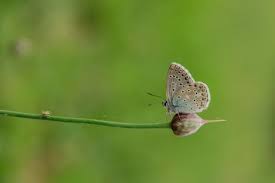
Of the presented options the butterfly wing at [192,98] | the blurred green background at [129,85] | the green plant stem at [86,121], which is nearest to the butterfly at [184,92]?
the butterfly wing at [192,98]

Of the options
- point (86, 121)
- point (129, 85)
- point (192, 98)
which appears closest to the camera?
point (86, 121)

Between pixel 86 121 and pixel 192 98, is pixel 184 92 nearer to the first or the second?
pixel 192 98

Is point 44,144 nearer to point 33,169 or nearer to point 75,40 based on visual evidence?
point 33,169

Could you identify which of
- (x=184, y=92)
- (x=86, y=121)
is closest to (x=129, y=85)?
(x=184, y=92)

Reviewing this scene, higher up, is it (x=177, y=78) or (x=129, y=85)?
(x=129, y=85)

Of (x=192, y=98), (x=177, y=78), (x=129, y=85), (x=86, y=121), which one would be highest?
(x=129, y=85)

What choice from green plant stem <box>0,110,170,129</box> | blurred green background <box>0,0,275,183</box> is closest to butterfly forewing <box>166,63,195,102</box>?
green plant stem <box>0,110,170,129</box>
